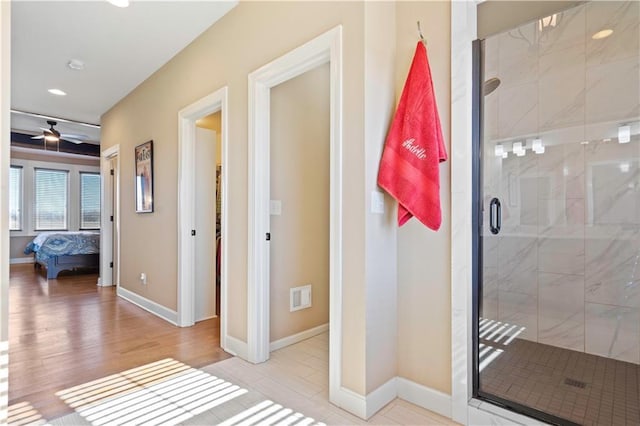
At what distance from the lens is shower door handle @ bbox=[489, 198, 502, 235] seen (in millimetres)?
2172

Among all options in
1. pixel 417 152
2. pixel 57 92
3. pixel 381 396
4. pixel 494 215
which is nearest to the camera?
pixel 417 152

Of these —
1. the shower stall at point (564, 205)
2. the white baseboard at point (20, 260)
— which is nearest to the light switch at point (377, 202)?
the shower stall at point (564, 205)

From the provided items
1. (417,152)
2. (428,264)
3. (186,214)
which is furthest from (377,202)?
(186,214)

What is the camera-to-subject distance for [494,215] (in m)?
2.31

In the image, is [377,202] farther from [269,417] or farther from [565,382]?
[565,382]

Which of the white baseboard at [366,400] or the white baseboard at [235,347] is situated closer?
the white baseboard at [366,400]

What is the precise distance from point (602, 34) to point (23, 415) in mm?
4285

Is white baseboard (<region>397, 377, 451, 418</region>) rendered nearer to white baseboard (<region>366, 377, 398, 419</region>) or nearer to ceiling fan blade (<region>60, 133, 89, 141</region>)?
white baseboard (<region>366, 377, 398, 419</region>)

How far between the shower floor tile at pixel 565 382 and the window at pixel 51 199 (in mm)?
9755

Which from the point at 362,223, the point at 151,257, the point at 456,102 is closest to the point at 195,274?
the point at 151,257

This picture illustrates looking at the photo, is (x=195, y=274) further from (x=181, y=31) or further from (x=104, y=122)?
(x=104, y=122)

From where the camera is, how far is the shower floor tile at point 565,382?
5.78ft

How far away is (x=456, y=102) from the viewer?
1.78 metres

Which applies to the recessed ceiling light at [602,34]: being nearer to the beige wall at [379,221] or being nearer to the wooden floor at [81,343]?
the beige wall at [379,221]
